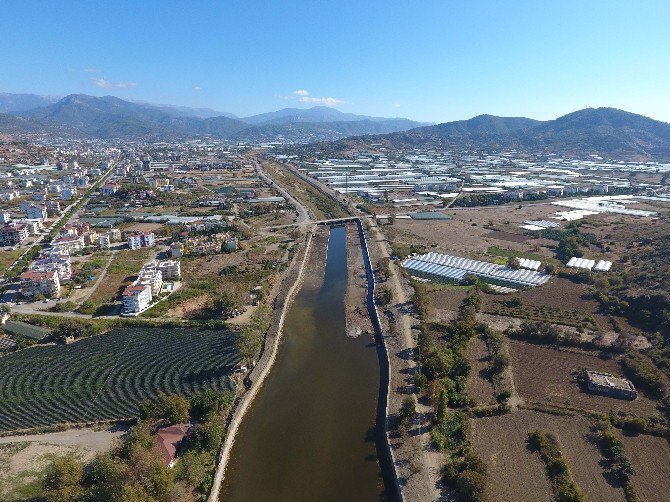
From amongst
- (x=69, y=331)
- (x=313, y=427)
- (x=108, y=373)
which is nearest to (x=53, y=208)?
(x=69, y=331)

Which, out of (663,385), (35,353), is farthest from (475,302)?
(35,353)

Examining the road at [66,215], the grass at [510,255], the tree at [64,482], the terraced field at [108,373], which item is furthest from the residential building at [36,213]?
the grass at [510,255]

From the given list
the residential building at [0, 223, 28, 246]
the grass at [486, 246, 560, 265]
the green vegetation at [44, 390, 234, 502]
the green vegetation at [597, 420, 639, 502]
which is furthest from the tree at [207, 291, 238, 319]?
the residential building at [0, 223, 28, 246]

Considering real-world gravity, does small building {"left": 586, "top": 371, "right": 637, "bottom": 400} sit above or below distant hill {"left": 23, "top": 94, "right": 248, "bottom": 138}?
below

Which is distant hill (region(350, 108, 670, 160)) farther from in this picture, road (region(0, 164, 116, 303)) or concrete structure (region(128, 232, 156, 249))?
concrete structure (region(128, 232, 156, 249))

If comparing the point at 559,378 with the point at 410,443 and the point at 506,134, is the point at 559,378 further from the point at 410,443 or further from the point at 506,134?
the point at 506,134

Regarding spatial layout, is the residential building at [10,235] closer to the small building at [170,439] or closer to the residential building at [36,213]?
the residential building at [36,213]
